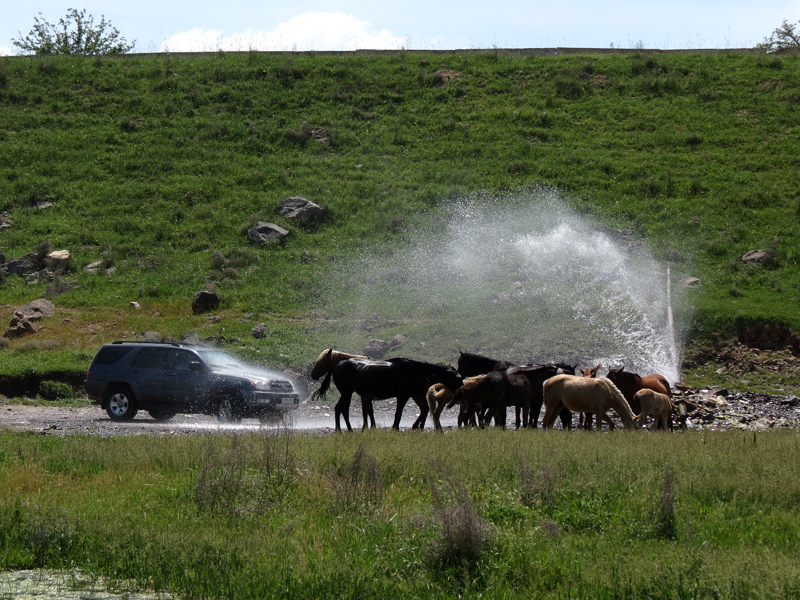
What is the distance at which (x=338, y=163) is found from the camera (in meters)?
43.4

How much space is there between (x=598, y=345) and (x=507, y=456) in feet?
51.3

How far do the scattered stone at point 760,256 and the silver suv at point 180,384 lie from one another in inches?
829

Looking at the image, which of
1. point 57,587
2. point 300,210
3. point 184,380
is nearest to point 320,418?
point 184,380

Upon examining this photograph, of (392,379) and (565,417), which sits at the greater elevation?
(392,379)

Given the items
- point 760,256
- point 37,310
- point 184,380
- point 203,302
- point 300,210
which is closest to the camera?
point 184,380

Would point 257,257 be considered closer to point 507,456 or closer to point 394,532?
point 507,456

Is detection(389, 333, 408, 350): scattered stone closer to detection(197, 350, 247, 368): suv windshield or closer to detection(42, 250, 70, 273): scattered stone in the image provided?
detection(197, 350, 247, 368): suv windshield

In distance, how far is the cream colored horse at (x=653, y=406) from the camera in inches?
634

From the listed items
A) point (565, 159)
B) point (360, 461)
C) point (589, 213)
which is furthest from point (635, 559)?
point (565, 159)

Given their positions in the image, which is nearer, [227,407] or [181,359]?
[227,407]

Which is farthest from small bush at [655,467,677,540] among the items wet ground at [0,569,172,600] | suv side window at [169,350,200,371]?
suv side window at [169,350,200,371]

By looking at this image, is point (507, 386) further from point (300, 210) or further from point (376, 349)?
point (300, 210)

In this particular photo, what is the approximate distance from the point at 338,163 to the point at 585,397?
3027 cm

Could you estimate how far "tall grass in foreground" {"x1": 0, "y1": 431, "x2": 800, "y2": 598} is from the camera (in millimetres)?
6980
